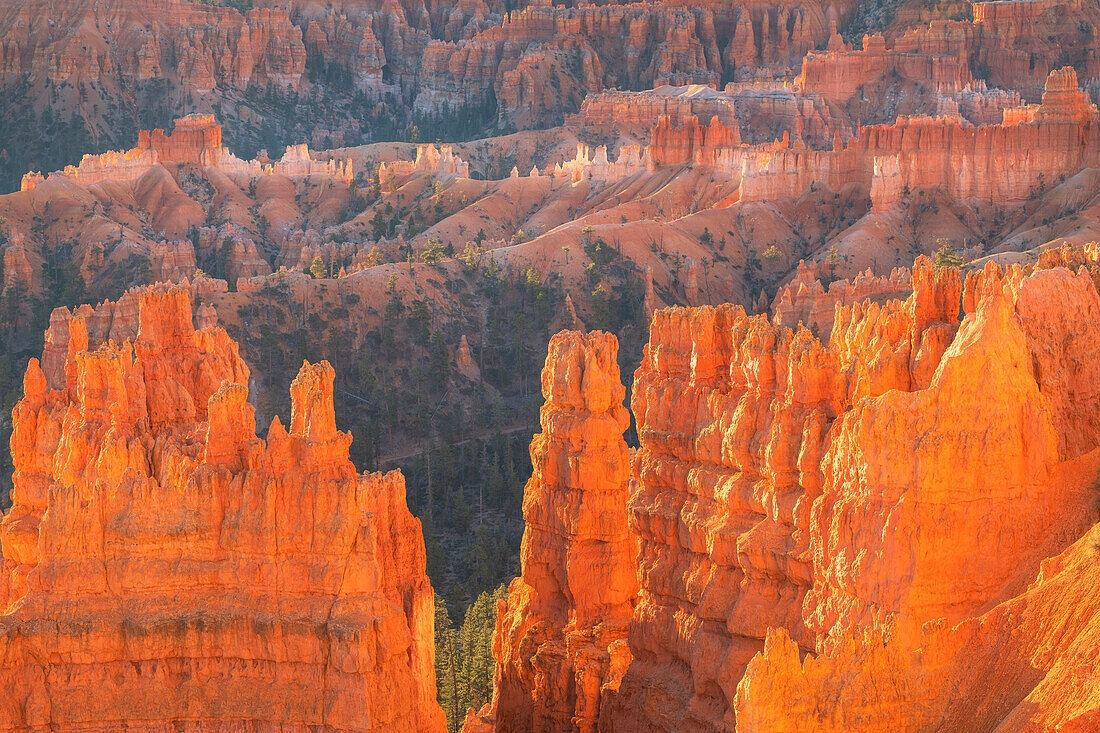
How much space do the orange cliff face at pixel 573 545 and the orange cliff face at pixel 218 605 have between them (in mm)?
7782

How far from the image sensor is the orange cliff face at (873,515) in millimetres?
23500

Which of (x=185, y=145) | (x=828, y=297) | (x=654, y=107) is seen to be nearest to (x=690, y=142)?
(x=654, y=107)

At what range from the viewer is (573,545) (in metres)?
39.2

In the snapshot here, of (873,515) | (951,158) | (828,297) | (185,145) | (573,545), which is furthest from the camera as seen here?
(185,145)

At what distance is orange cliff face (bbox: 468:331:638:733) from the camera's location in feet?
128

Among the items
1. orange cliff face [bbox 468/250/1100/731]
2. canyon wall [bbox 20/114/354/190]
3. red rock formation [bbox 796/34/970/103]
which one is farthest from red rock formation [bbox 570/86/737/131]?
orange cliff face [bbox 468/250/1100/731]

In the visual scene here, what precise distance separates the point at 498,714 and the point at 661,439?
8111mm

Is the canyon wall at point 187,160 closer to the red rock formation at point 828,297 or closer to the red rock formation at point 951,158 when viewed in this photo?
the red rock formation at point 951,158

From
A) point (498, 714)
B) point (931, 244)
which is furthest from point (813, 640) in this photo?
point (931, 244)

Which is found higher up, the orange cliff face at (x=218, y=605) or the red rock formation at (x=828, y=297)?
the red rock formation at (x=828, y=297)

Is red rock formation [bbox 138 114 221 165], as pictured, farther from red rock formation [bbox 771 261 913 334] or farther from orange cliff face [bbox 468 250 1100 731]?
orange cliff face [bbox 468 250 1100 731]

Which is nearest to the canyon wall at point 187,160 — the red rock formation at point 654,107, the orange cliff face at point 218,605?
the red rock formation at point 654,107

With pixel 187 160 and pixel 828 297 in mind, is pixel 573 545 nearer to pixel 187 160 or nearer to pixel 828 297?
pixel 828 297

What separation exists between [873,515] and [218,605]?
11.6 meters
